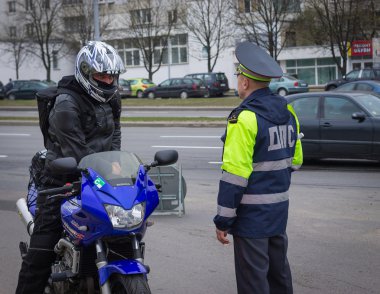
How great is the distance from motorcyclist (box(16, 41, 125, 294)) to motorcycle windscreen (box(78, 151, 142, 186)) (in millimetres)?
289

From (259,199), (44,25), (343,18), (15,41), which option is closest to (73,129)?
(259,199)

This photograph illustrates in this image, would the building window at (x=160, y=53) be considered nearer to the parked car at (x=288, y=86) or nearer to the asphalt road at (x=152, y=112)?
the parked car at (x=288, y=86)

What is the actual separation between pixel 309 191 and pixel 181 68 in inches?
2136

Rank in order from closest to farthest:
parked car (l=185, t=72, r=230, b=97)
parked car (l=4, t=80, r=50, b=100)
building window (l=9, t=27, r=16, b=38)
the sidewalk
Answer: the sidewalk, parked car (l=185, t=72, r=230, b=97), parked car (l=4, t=80, r=50, b=100), building window (l=9, t=27, r=16, b=38)

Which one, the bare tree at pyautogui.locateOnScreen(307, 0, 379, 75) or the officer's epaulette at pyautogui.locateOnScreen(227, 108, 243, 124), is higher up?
the bare tree at pyautogui.locateOnScreen(307, 0, 379, 75)

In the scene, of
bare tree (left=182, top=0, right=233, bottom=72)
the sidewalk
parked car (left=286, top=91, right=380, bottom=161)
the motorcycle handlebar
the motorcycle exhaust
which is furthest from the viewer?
bare tree (left=182, top=0, right=233, bottom=72)

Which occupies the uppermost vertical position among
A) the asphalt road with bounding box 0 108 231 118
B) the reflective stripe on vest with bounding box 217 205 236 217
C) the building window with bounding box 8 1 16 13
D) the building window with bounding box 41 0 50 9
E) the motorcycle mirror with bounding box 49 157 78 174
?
the building window with bounding box 8 1 16 13

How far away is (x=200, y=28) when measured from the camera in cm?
5156

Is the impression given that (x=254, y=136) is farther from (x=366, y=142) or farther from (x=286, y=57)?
(x=286, y=57)

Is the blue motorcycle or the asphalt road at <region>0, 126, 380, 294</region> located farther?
the asphalt road at <region>0, 126, 380, 294</region>

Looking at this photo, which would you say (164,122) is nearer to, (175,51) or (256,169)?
(256,169)

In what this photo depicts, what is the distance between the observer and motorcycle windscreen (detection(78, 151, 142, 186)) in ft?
13.5

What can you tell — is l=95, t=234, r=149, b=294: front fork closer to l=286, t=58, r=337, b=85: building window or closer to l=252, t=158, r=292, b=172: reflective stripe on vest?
l=252, t=158, r=292, b=172: reflective stripe on vest

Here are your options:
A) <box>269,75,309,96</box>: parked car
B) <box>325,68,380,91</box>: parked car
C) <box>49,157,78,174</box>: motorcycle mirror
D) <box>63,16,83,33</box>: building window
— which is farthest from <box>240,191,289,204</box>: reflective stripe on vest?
<box>63,16,83,33</box>: building window
